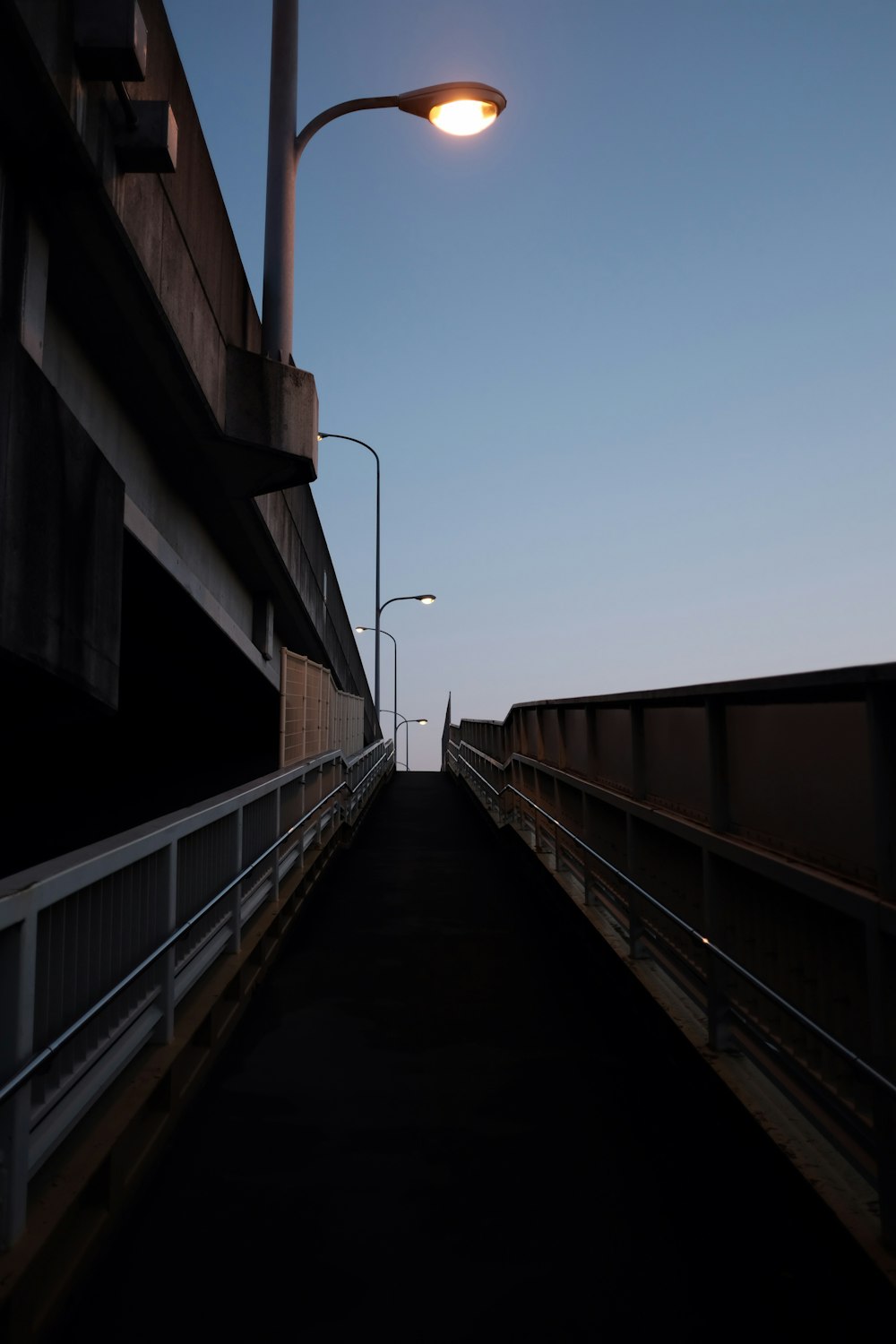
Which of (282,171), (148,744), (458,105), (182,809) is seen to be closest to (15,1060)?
(182,809)

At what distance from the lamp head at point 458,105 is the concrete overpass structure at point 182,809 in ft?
6.08

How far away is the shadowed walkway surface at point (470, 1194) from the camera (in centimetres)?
333

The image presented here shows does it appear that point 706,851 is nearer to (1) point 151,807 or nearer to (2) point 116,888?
(2) point 116,888

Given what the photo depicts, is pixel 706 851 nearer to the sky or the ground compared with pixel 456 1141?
nearer to the sky

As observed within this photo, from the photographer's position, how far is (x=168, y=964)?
4660 mm

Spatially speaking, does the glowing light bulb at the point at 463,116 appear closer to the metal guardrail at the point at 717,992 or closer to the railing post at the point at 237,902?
the metal guardrail at the point at 717,992

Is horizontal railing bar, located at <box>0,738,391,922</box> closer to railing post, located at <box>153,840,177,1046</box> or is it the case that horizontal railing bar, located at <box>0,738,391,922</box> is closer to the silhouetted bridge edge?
railing post, located at <box>153,840,177,1046</box>

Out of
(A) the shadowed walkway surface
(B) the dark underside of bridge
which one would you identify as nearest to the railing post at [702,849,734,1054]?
(A) the shadowed walkway surface

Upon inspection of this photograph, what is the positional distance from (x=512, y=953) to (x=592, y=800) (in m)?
1.60

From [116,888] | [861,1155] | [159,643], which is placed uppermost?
[159,643]

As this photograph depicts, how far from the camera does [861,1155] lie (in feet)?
11.6

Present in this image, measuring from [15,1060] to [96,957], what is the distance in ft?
3.01

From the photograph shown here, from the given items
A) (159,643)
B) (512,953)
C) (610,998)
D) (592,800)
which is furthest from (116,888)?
(159,643)

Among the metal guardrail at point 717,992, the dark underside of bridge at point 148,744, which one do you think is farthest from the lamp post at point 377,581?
the metal guardrail at point 717,992
